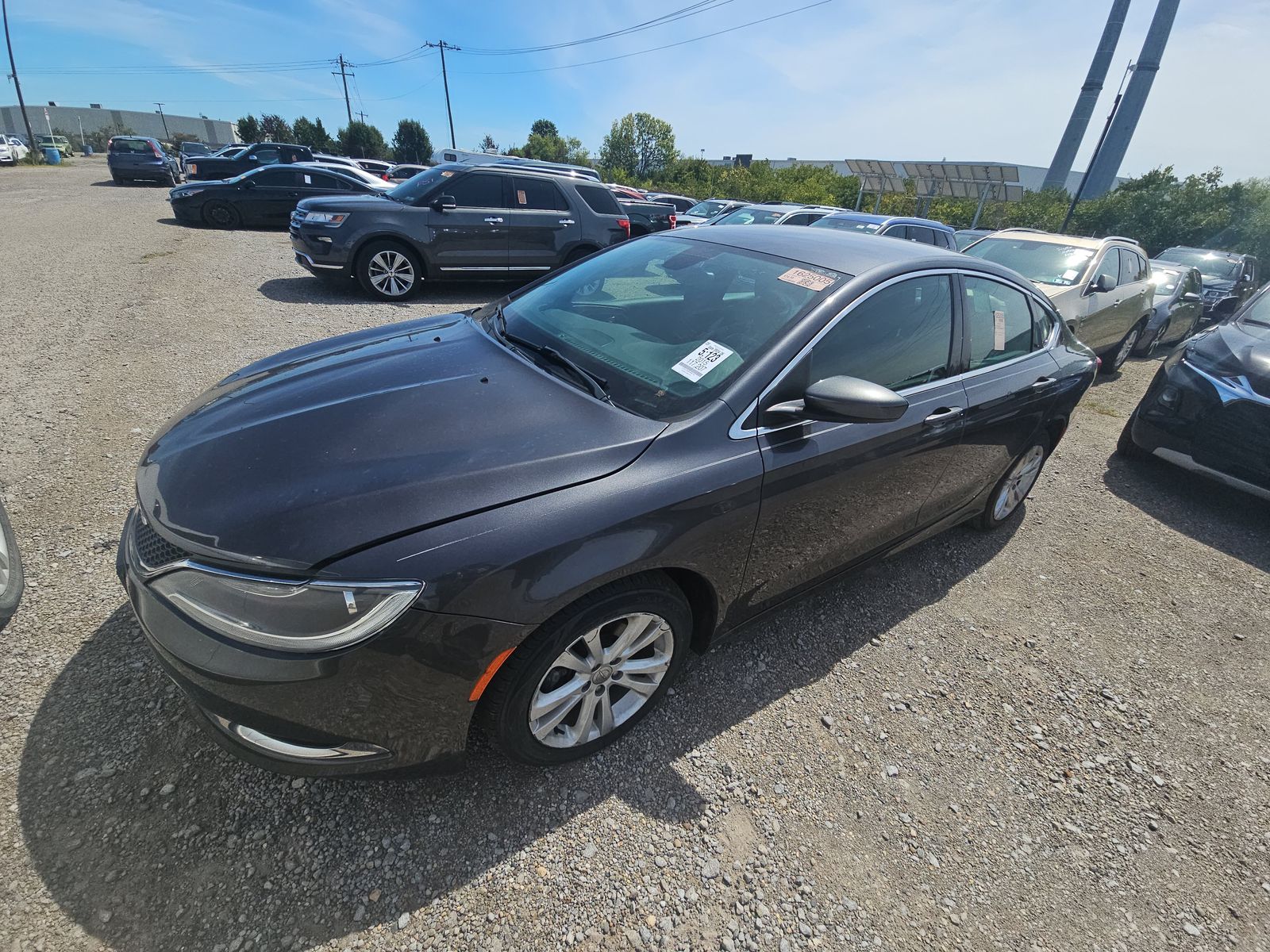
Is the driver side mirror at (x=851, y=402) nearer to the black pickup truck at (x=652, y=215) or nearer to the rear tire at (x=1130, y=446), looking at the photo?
the rear tire at (x=1130, y=446)

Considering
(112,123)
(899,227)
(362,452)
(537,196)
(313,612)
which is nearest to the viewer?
(313,612)

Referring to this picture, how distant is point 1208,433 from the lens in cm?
406

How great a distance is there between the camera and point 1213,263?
12.2 meters

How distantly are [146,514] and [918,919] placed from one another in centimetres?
254

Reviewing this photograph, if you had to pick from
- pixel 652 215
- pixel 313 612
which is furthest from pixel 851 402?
pixel 652 215

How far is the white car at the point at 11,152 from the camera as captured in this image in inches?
1123

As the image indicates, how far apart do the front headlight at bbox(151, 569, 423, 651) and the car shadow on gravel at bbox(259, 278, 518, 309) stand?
6.64 meters

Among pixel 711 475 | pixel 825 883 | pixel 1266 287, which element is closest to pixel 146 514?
pixel 711 475

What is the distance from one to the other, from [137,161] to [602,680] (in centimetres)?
2587

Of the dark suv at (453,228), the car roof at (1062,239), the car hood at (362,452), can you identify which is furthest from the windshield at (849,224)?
the car hood at (362,452)

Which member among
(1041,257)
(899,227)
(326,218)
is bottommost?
(1041,257)

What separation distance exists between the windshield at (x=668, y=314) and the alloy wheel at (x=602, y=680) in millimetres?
713

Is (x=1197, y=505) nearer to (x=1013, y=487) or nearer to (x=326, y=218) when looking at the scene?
(x=1013, y=487)

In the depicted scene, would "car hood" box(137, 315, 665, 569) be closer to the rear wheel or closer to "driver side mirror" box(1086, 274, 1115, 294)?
"driver side mirror" box(1086, 274, 1115, 294)
